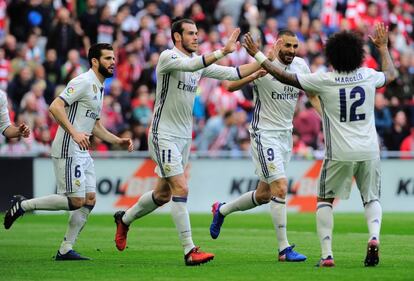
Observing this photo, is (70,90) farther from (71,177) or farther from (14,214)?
(14,214)

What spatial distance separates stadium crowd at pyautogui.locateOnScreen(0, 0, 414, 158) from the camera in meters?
26.5

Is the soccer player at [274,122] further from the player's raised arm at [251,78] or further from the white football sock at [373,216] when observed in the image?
the white football sock at [373,216]

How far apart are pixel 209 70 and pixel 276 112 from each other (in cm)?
116

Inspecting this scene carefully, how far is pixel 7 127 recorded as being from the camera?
15406 mm

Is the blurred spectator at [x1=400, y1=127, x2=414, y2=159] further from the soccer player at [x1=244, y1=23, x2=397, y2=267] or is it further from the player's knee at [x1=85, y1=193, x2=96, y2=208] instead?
the soccer player at [x1=244, y1=23, x2=397, y2=267]

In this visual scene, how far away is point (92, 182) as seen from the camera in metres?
15.1

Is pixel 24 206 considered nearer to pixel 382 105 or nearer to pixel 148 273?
pixel 148 273

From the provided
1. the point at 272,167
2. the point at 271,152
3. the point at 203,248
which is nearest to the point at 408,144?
the point at 203,248

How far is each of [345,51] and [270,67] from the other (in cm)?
84

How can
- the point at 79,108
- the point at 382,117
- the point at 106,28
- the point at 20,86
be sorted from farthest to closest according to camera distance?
the point at 106,28
the point at 382,117
the point at 20,86
the point at 79,108

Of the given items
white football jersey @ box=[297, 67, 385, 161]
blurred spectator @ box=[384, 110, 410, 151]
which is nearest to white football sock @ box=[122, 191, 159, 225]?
white football jersey @ box=[297, 67, 385, 161]

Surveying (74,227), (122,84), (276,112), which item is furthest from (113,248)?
(122,84)

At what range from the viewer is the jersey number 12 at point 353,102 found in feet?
42.6

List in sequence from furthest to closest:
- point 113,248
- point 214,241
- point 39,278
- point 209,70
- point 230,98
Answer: point 230,98, point 214,241, point 113,248, point 209,70, point 39,278
